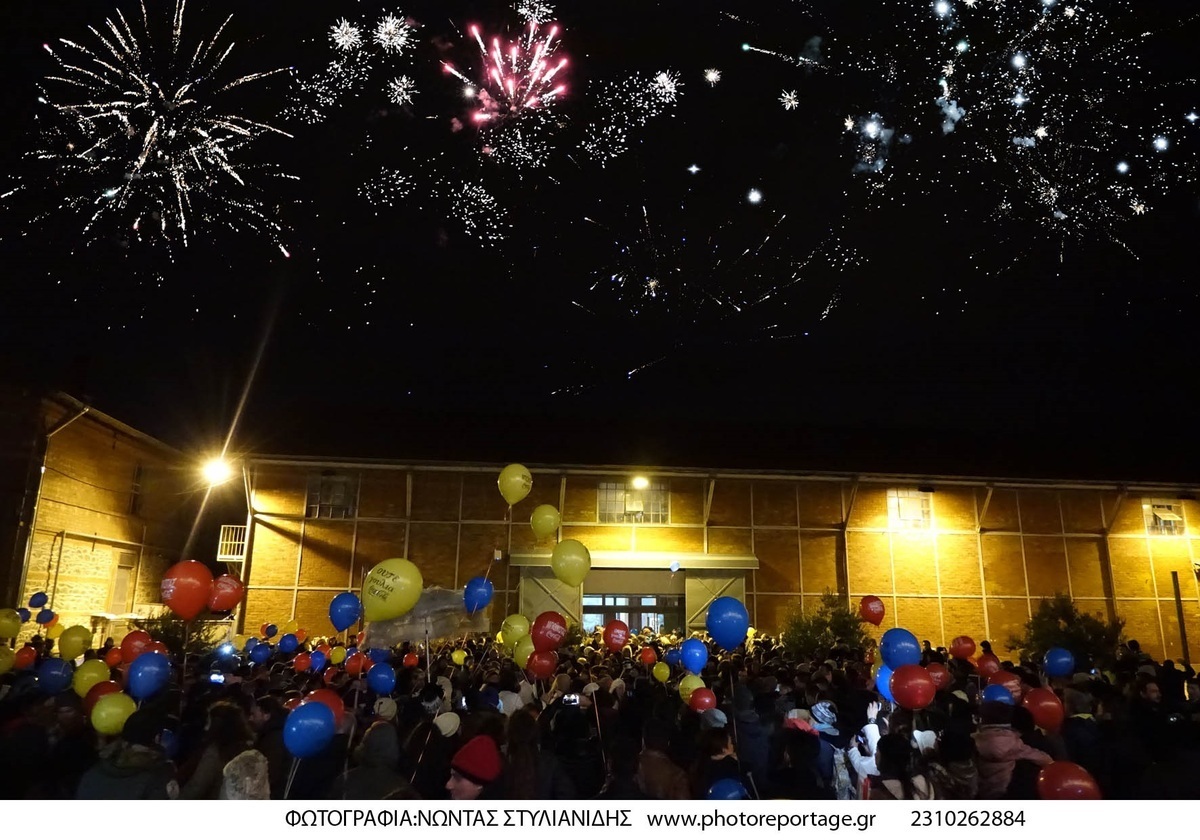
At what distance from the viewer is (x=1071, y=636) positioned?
51.8 feet

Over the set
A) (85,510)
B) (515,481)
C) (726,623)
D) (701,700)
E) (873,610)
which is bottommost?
(701,700)

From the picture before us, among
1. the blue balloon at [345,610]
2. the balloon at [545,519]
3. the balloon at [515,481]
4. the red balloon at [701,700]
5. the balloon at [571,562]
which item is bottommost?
the red balloon at [701,700]

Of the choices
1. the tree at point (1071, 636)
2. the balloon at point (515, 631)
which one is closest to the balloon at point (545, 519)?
the balloon at point (515, 631)

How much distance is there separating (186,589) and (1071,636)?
16.3 m

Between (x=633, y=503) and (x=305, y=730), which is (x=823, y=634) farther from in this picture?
(x=305, y=730)

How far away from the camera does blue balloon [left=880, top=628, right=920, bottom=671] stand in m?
6.90

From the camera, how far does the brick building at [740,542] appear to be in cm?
2005

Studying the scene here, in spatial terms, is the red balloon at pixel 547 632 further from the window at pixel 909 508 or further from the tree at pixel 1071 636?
the window at pixel 909 508

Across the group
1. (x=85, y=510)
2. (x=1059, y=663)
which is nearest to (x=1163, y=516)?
(x=1059, y=663)

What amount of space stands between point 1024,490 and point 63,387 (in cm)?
2432

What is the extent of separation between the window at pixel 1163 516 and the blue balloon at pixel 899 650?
750 inches
